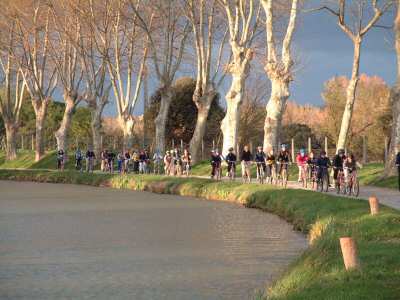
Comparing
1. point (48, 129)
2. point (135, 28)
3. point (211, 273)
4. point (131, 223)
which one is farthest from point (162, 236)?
point (48, 129)

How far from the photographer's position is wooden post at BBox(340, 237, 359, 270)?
1259 cm

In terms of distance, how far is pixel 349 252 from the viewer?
12906 millimetres

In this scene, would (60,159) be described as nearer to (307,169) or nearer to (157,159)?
(157,159)

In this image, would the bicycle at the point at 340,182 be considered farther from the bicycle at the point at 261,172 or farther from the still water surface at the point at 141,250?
the bicycle at the point at 261,172

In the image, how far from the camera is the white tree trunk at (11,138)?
262 feet

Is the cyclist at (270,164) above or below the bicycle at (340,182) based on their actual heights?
above

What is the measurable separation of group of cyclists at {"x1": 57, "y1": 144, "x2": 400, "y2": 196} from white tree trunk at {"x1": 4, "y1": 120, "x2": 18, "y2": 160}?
57.7ft

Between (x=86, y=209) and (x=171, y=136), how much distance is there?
41.9 meters

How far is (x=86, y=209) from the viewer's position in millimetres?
36938

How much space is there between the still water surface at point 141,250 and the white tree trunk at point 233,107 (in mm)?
13611

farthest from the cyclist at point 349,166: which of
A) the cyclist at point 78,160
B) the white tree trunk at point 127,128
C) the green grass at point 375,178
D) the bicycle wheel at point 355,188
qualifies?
the cyclist at point 78,160

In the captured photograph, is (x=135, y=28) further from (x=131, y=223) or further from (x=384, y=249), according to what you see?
(x=384, y=249)

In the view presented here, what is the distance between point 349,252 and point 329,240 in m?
4.38

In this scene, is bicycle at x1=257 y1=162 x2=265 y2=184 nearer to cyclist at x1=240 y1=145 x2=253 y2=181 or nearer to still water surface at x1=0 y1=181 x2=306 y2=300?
cyclist at x1=240 y1=145 x2=253 y2=181
